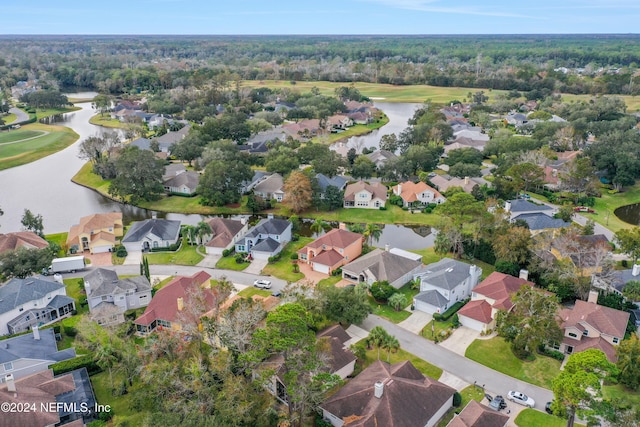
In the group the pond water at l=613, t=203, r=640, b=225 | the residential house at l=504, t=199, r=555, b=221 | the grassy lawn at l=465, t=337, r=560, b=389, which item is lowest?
the grassy lawn at l=465, t=337, r=560, b=389

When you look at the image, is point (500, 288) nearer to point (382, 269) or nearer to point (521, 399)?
point (382, 269)

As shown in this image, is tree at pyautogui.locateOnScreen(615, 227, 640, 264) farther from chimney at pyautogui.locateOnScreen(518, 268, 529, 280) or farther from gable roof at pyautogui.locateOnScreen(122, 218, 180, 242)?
gable roof at pyautogui.locateOnScreen(122, 218, 180, 242)

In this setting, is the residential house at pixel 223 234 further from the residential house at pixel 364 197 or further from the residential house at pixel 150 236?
the residential house at pixel 364 197

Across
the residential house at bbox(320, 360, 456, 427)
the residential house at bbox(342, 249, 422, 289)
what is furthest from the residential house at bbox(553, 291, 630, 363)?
the residential house at bbox(342, 249, 422, 289)

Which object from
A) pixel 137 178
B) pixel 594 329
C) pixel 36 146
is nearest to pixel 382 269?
pixel 594 329

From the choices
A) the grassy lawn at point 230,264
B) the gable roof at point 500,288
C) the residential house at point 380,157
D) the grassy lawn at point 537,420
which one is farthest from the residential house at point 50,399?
the residential house at point 380,157

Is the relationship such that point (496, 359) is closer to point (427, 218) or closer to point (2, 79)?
point (427, 218)

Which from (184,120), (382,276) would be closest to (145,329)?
(382,276)

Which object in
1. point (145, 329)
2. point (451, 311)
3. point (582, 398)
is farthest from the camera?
point (451, 311)
